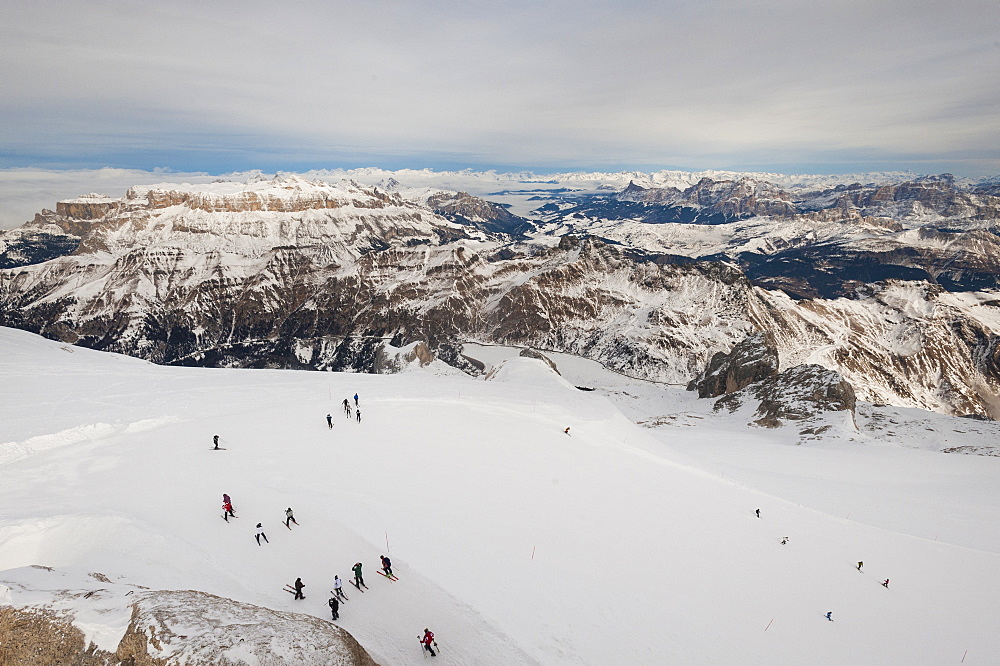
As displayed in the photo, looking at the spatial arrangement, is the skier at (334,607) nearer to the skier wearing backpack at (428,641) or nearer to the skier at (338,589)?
the skier at (338,589)

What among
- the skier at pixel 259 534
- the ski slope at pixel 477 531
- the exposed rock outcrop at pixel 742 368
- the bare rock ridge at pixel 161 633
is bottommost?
the exposed rock outcrop at pixel 742 368

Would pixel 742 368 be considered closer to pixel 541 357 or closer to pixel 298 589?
pixel 541 357

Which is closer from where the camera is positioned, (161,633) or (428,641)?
(161,633)

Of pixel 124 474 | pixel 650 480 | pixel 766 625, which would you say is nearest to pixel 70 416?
pixel 124 474

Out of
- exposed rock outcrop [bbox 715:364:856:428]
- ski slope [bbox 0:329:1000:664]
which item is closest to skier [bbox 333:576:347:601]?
ski slope [bbox 0:329:1000:664]

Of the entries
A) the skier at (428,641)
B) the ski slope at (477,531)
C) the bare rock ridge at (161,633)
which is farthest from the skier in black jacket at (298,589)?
the skier at (428,641)

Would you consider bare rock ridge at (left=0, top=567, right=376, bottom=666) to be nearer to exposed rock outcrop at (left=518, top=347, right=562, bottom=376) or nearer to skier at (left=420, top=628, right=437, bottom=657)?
skier at (left=420, top=628, right=437, bottom=657)

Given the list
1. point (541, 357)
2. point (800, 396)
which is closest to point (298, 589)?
point (800, 396)

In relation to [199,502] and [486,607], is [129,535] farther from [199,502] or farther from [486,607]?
[486,607]
